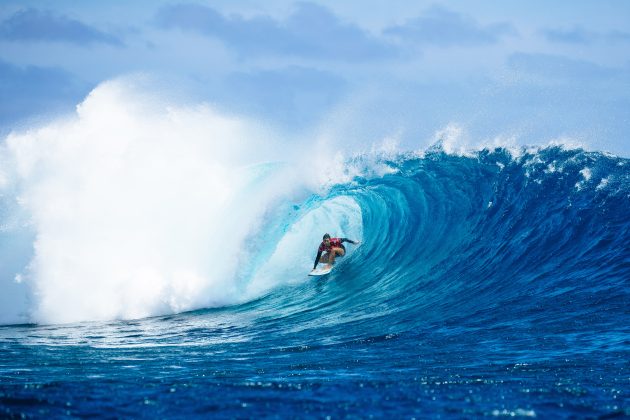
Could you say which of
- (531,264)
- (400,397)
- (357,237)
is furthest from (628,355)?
(357,237)

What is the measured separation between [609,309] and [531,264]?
11.4 feet

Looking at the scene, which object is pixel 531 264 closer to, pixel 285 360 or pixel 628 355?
pixel 628 355

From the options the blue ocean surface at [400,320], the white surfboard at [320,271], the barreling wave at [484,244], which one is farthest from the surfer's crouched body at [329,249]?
the blue ocean surface at [400,320]

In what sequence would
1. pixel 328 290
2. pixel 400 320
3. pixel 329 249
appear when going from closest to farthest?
pixel 400 320
pixel 328 290
pixel 329 249

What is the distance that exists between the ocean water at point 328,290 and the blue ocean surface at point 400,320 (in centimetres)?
5

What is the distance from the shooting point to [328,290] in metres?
14.6

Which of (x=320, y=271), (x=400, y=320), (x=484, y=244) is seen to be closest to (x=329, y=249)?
(x=320, y=271)

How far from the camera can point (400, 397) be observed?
19.1ft

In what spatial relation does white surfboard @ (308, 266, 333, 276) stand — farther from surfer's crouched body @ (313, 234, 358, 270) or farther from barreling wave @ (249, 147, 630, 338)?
barreling wave @ (249, 147, 630, 338)

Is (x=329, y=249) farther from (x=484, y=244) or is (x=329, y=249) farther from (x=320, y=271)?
(x=484, y=244)

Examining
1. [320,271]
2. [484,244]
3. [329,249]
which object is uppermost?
[329,249]

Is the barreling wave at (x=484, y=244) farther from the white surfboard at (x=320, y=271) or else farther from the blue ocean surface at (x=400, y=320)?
the white surfboard at (x=320, y=271)

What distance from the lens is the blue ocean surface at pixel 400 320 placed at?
5.79 metres

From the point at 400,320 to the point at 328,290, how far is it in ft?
12.9
